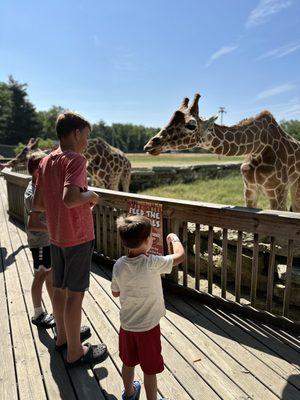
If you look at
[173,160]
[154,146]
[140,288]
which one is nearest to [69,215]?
[140,288]

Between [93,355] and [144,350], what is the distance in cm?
88

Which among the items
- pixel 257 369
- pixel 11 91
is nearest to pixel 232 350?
pixel 257 369

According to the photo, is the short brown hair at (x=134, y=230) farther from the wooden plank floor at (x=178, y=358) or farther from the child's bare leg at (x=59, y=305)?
the wooden plank floor at (x=178, y=358)

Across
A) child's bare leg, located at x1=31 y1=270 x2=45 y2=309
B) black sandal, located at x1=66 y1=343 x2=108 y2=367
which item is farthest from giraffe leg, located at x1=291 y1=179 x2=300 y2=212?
child's bare leg, located at x1=31 y1=270 x2=45 y2=309

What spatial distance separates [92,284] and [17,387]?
1865 millimetres

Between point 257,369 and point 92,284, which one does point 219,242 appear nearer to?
point 92,284

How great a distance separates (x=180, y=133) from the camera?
3.81 meters

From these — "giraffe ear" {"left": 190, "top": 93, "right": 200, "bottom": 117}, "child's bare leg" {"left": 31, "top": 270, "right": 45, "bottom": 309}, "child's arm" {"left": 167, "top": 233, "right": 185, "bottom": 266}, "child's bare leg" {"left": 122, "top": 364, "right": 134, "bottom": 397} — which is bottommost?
"child's bare leg" {"left": 122, "top": 364, "right": 134, "bottom": 397}

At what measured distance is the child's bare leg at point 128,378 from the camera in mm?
2215

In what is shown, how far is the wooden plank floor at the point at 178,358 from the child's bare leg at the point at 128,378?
17 centimetres

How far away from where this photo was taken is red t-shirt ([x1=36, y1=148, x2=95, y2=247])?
2.28m

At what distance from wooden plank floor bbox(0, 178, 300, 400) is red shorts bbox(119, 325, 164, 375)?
48 centimetres

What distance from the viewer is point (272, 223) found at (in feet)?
10.2

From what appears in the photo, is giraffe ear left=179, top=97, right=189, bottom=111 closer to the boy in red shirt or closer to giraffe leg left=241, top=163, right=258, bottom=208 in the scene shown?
giraffe leg left=241, top=163, right=258, bottom=208
